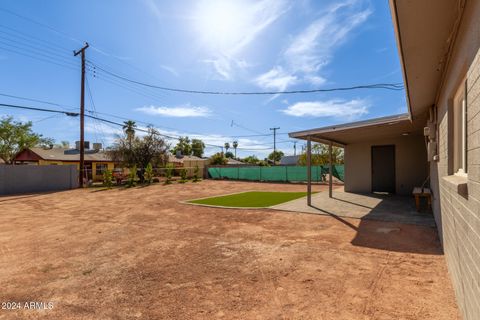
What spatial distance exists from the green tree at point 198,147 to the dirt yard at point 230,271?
167ft

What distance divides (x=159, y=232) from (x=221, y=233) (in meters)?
1.43

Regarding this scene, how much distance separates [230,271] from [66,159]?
27.0 metres

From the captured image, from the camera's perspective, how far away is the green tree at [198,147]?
57594 mm

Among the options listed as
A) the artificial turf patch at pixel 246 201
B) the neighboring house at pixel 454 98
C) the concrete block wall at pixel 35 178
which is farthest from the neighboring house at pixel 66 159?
the neighboring house at pixel 454 98

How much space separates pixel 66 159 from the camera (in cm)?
2539

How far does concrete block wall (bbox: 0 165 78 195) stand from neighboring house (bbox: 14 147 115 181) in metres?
5.35

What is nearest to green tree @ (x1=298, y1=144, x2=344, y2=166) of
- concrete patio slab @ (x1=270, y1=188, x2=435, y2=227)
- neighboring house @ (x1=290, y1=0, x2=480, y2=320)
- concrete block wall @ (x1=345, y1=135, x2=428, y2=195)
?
concrete block wall @ (x1=345, y1=135, x2=428, y2=195)

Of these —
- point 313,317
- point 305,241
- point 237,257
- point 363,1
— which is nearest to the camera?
point 313,317

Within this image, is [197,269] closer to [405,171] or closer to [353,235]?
[353,235]

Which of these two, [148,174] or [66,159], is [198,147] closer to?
[66,159]

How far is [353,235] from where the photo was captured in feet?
17.6

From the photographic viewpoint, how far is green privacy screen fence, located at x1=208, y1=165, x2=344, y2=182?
19.8 meters

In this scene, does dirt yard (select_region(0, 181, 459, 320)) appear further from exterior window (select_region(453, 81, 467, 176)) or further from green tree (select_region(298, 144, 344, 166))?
green tree (select_region(298, 144, 344, 166))

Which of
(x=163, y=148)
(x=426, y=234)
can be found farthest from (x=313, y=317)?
(x=163, y=148)
